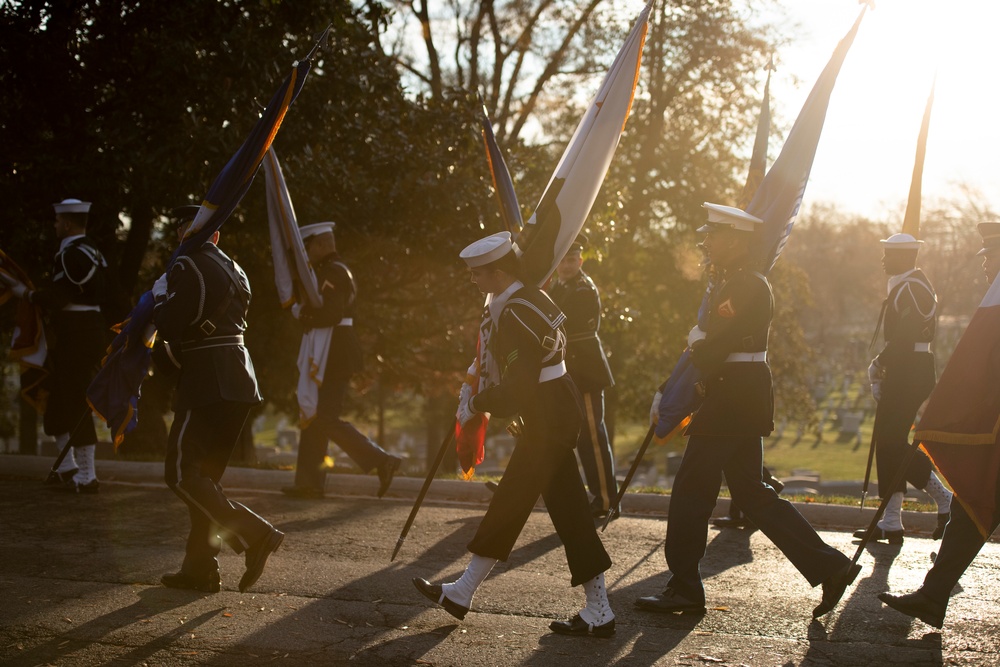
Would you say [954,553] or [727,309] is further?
[727,309]

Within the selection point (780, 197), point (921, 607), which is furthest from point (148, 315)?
point (921, 607)

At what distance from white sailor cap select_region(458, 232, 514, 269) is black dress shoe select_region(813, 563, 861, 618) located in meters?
2.18

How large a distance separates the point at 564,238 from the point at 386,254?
7799mm

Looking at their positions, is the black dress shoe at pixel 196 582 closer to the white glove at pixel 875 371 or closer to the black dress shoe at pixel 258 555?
the black dress shoe at pixel 258 555

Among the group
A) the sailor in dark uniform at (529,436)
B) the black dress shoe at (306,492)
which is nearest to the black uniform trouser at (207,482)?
the sailor in dark uniform at (529,436)

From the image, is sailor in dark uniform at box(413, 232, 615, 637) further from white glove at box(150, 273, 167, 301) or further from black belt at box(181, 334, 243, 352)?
white glove at box(150, 273, 167, 301)

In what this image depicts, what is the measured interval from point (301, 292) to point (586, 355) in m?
2.34

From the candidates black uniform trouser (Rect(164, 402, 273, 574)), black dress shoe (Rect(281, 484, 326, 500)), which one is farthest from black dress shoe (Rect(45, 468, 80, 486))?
black uniform trouser (Rect(164, 402, 273, 574))

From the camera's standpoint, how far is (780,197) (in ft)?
20.1

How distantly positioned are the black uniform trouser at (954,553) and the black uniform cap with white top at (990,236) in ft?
4.40

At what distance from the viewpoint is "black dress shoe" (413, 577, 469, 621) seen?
4922 mm

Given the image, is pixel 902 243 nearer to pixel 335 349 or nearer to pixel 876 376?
pixel 876 376

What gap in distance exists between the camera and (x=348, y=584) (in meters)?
5.77

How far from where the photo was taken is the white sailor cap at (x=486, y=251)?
4906 millimetres
